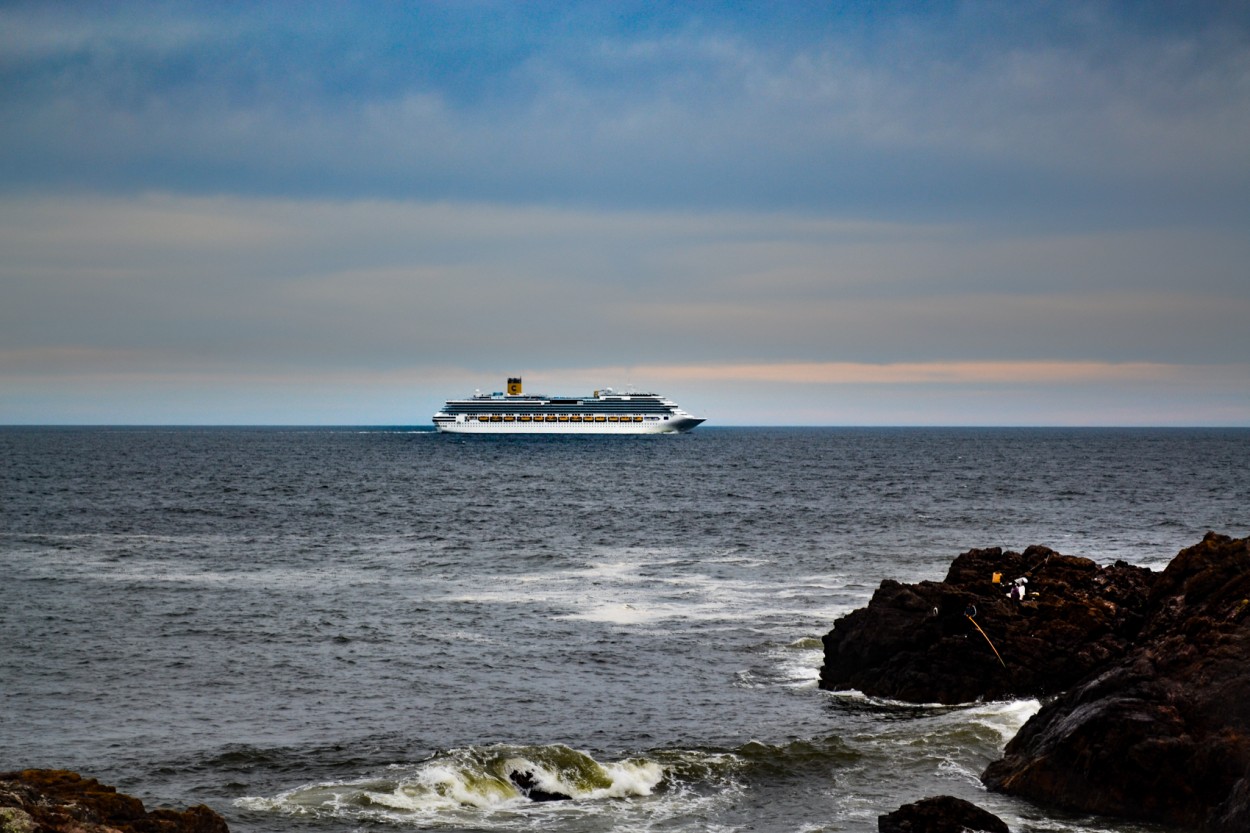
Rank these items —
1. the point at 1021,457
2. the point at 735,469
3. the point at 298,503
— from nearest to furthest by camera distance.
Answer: the point at 298,503
the point at 735,469
the point at 1021,457

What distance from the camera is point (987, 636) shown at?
87.0ft

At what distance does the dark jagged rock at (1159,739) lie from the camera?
57.6 feet

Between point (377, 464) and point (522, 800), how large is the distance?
11896 cm

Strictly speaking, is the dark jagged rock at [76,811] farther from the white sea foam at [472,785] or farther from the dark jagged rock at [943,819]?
the dark jagged rock at [943,819]

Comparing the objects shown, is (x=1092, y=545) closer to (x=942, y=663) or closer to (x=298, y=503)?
(x=942, y=663)

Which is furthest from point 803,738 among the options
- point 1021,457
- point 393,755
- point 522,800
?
point 1021,457

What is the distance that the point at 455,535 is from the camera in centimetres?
5953

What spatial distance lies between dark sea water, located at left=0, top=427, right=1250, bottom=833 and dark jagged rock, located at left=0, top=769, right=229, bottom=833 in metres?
3.61

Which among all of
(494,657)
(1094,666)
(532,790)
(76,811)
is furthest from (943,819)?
(494,657)

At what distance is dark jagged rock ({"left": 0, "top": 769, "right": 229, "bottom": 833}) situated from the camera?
13262 millimetres

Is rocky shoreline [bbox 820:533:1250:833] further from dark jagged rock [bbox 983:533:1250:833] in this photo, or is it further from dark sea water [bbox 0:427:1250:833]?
dark sea water [bbox 0:427:1250:833]

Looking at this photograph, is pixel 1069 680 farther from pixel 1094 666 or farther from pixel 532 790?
pixel 532 790

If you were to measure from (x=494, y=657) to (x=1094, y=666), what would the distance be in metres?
14.5

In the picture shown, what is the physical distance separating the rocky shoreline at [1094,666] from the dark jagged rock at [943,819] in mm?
2681
